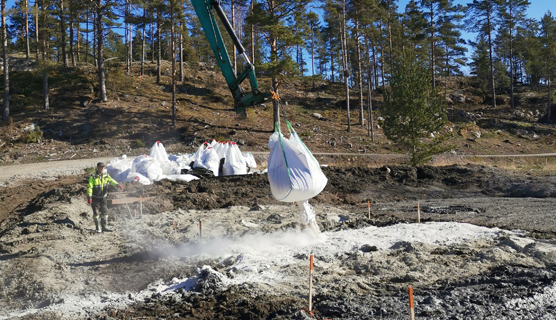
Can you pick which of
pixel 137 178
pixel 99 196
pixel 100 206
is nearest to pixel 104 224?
pixel 100 206

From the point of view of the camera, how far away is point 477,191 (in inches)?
636

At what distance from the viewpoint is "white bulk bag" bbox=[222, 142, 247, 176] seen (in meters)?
16.8

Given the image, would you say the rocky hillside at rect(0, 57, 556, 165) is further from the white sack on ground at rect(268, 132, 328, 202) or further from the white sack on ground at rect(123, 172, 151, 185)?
the white sack on ground at rect(268, 132, 328, 202)

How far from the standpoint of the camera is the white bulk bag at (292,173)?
7363 mm

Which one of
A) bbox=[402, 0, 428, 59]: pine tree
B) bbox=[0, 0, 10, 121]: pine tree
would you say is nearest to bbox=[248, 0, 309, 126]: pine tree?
bbox=[0, 0, 10, 121]: pine tree

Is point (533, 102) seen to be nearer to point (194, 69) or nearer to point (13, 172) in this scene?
point (194, 69)

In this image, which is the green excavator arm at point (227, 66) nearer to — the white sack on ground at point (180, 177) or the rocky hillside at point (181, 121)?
the white sack on ground at point (180, 177)

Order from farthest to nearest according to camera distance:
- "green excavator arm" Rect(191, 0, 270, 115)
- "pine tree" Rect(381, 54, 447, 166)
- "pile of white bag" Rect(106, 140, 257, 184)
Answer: "pine tree" Rect(381, 54, 447, 166) < "pile of white bag" Rect(106, 140, 257, 184) < "green excavator arm" Rect(191, 0, 270, 115)

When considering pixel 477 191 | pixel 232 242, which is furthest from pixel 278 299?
pixel 477 191

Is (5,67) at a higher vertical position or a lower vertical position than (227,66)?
higher

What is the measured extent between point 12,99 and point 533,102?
5004 centimetres

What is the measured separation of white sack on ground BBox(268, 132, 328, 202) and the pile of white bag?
7.77 meters

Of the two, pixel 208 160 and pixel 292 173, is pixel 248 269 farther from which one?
pixel 208 160

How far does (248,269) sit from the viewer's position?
22.4 ft
